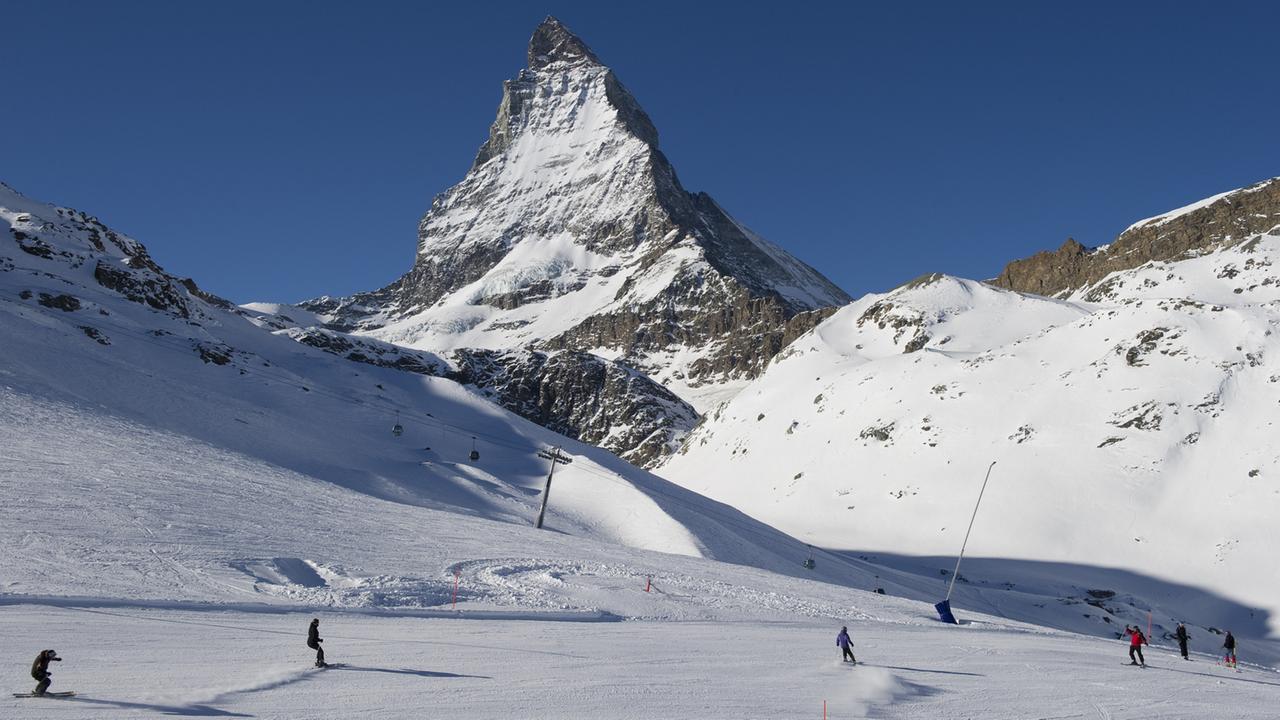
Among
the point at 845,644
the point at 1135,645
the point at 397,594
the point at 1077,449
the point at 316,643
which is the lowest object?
the point at 316,643

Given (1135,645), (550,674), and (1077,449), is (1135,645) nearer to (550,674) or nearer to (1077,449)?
(550,674)

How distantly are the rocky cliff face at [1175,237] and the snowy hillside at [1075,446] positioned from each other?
206 inches

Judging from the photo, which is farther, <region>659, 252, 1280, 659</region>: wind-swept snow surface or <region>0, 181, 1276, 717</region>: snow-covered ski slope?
<region>659, 252, 1280, 659</region>: wind-swept snow surface

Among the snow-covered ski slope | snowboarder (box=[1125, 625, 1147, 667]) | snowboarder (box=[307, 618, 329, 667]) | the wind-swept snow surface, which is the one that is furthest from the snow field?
the wind-swept snow surface

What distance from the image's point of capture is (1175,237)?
128 metres

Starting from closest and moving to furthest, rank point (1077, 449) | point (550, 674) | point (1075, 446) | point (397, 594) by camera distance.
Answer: point (550, 674) → point (397, 594) → point (1077, 449) → point (1075, 446)

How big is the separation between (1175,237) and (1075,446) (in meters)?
68.7

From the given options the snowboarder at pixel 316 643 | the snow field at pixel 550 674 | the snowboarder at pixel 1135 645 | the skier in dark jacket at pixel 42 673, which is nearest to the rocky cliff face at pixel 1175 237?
the snowboarder at pixel 1135 645

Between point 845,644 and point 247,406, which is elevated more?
point 247,406

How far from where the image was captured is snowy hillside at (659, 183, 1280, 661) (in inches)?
2606

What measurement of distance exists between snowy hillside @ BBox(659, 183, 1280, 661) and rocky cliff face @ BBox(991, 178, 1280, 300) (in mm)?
5234

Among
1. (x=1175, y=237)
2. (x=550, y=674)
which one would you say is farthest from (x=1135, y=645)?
(x=1175, y=237)

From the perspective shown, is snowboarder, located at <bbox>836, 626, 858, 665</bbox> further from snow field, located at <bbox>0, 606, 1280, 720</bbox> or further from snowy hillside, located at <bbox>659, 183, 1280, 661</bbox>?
snowy hillside, located at <bbox>659, 183, 1280, 661</bbox>

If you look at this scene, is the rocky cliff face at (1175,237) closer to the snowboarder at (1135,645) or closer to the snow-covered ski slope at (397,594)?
the snow-covered ski slope at (397,594)
